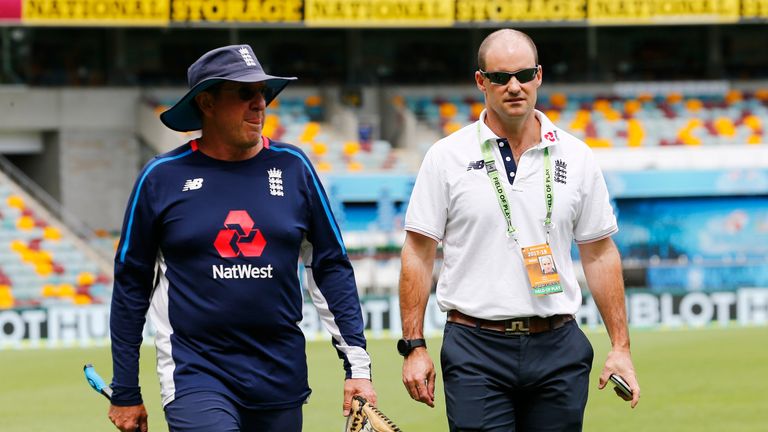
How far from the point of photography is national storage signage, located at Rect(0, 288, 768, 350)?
20.9m

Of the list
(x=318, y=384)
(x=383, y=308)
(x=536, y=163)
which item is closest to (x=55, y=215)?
(x=383, y=308)

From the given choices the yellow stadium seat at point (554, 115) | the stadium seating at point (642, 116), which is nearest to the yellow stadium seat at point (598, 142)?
the stadium seating at point (642, 116)

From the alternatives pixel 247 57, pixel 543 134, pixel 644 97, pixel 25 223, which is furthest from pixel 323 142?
pixel 247 57

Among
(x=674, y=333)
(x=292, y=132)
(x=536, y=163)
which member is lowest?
(x=674, y=333)

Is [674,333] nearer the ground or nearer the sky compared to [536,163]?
nearer the ground

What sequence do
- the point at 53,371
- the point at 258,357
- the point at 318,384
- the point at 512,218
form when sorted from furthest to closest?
the point at 53,371
the point at 318,384
the point at 512,218
the point at 258,357

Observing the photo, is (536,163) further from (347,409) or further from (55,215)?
(55,215)

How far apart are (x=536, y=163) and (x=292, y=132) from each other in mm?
25825

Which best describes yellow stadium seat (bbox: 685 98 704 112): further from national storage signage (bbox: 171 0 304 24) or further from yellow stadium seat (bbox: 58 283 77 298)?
yellow stadium seat (bbox: 58 283 77 298)

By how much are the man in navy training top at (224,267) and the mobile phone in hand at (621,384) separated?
0.98m

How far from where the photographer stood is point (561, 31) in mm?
36281

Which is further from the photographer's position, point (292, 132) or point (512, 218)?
point (292, 132)

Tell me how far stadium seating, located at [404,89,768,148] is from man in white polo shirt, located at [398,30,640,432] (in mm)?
25643

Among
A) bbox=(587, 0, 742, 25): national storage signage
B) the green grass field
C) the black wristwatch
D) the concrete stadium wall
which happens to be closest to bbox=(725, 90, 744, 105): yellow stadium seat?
bbox=(587, 0, 742, 25): national storage signage
